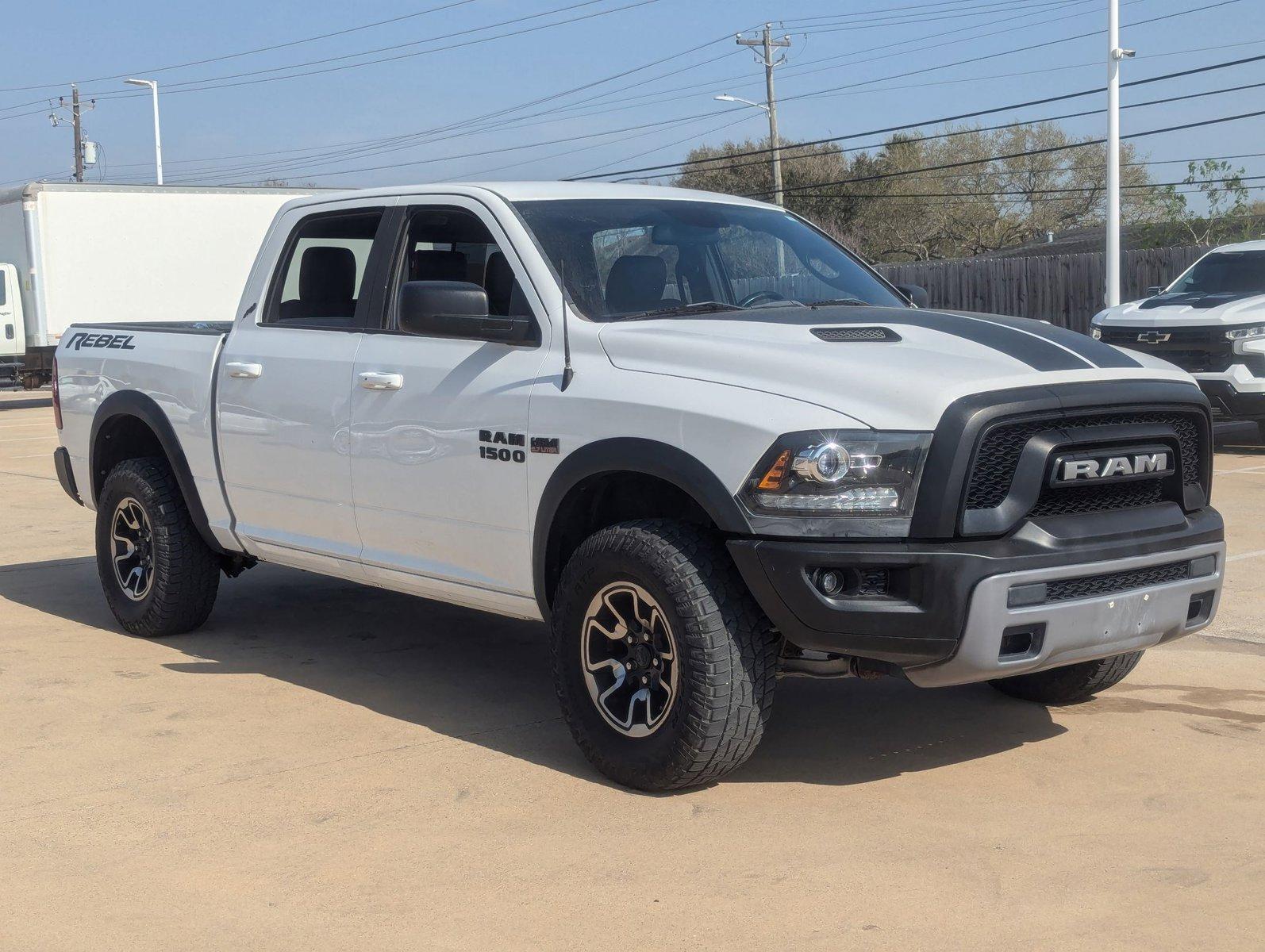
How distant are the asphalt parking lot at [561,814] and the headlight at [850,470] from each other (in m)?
0.94

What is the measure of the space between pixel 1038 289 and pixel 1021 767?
2173cm

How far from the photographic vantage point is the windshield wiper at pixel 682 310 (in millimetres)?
5199

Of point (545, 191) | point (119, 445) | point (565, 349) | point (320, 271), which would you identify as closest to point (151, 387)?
point (119, 445)

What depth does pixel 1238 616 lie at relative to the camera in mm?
7172

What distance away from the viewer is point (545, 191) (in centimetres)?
573

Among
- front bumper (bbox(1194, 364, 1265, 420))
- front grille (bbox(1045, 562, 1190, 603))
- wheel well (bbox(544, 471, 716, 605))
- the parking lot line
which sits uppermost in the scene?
wheel well (bbox(544, 471, 716, 605))

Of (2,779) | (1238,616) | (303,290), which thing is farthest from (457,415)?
(1238,616)

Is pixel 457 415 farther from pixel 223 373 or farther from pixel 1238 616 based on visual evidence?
pixel 1238 616

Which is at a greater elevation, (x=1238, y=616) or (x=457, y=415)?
(x=457, y=415)

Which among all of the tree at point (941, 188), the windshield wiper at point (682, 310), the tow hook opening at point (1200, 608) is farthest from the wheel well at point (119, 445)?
the tree at point (941, 188)

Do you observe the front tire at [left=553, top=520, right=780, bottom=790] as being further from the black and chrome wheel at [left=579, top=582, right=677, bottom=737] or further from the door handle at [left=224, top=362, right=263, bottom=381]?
the door handle at [left=224, top=362, right=263, bottom=381]

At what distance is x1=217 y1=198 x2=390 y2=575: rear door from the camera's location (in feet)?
19.5

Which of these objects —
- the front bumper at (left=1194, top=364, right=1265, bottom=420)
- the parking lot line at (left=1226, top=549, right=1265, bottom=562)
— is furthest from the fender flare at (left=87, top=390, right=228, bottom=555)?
the front bumper at (left=1194, top=364, right=1265, bottom=420)

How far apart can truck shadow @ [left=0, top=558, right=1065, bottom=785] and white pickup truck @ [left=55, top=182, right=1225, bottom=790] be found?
0.35m
